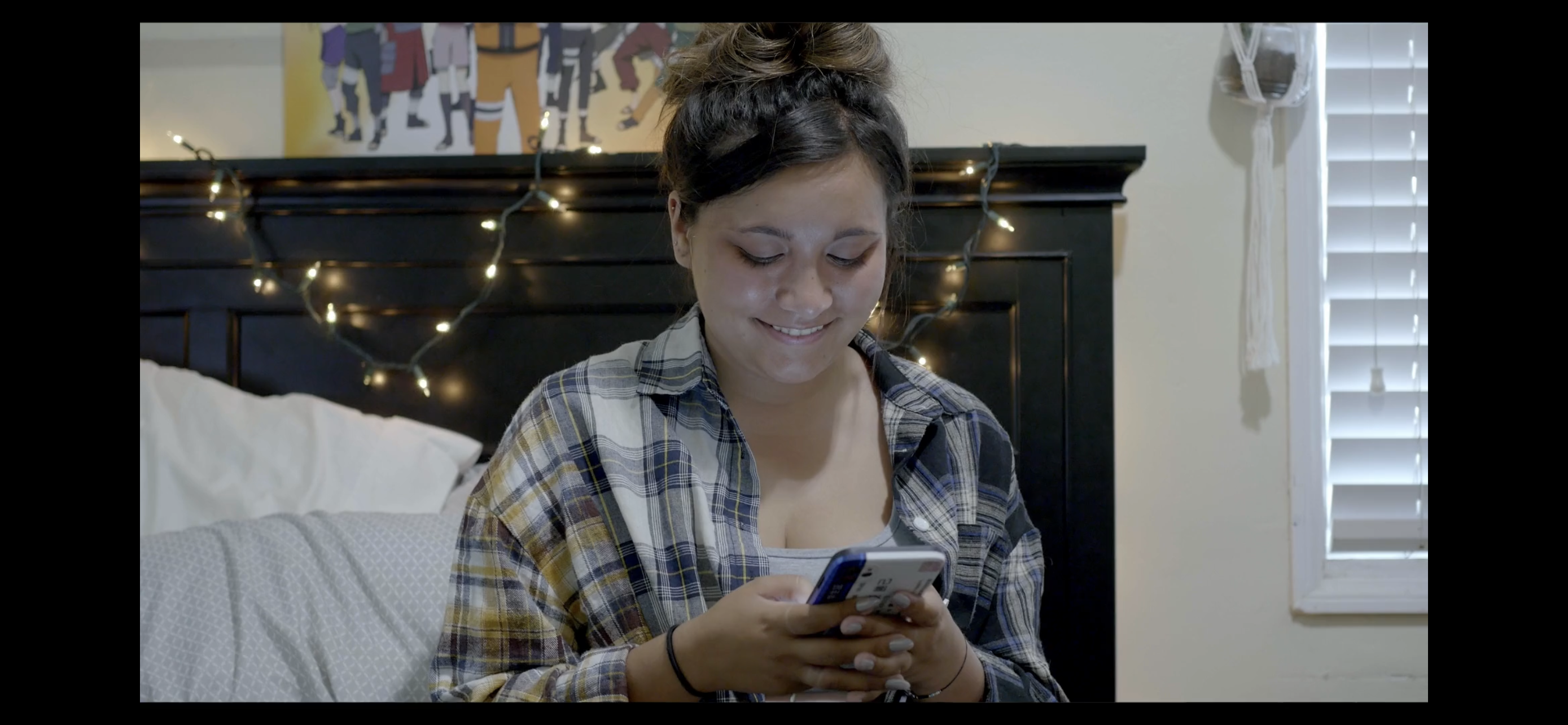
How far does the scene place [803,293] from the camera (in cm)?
101

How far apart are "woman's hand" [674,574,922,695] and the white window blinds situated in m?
1.24

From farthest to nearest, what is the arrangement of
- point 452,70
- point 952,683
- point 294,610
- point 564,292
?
1. point 452,70
2. point 564,292
3. point 294,610
4. point 952,683

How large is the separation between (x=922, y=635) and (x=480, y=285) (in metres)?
1.10

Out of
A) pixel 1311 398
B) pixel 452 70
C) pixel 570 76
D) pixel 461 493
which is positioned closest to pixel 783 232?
pixel 461 493

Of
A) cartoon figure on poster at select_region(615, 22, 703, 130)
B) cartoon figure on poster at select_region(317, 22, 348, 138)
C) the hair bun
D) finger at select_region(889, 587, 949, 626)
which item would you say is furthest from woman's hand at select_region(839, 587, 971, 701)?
cartoon figure on poster at select_region(317, 22, 348, 138)

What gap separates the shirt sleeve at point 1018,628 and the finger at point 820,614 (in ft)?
0.78

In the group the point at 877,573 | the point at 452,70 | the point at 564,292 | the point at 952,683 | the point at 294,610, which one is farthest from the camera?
the point at 452,70

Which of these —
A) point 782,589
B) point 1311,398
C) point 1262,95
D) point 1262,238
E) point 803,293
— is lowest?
point 782,589

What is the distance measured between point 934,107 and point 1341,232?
0.70 meters

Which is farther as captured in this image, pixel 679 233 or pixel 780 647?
pixel 679 233

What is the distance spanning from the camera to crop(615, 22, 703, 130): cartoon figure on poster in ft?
6.07

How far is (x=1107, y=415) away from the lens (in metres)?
1.71

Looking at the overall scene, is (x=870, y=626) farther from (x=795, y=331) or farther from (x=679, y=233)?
(x=679, y=233)
